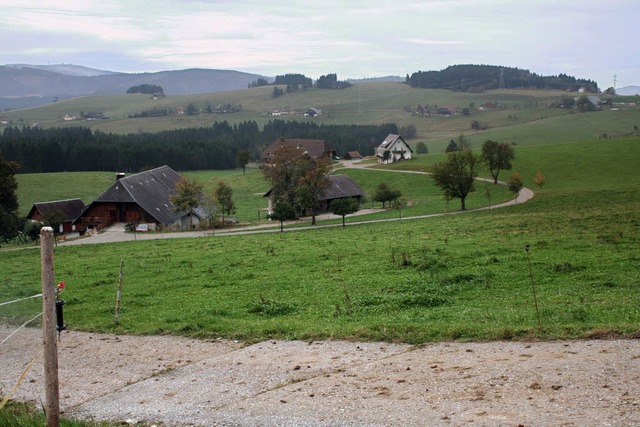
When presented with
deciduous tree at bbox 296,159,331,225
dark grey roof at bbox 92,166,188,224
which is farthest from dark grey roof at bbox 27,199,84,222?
deciduous tree at bbox 296,159,331,225

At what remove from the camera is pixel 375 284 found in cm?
2239

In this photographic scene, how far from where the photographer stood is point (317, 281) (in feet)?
78.3

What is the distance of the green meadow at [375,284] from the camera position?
1566cm

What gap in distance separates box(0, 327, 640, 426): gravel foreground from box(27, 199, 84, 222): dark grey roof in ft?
203

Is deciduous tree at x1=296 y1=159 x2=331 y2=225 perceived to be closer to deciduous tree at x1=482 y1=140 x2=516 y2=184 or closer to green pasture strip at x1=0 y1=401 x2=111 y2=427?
deciduous tree at x1=482 y1=140 x2=516 y2=184

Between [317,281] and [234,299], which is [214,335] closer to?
[234,299]

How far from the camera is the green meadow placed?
15.7 metres

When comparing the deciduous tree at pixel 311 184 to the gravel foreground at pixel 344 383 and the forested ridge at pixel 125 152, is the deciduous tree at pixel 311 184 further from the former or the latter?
the forested ridge at pixel 125 152

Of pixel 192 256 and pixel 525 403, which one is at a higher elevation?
pixel 525 403

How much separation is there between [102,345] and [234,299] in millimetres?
5811

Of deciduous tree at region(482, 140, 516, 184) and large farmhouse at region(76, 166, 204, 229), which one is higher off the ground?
deciduous tree at region(482, 140, 516, 184)

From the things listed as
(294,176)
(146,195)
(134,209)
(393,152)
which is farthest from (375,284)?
(393,152)

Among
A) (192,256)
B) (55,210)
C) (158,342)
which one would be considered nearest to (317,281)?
(158,342)

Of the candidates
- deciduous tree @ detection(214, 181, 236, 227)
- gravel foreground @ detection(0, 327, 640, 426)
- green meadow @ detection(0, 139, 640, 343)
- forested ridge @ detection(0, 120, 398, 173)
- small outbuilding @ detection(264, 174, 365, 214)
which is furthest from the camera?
forested ridge @ detection(0, 120, 398, 173)
